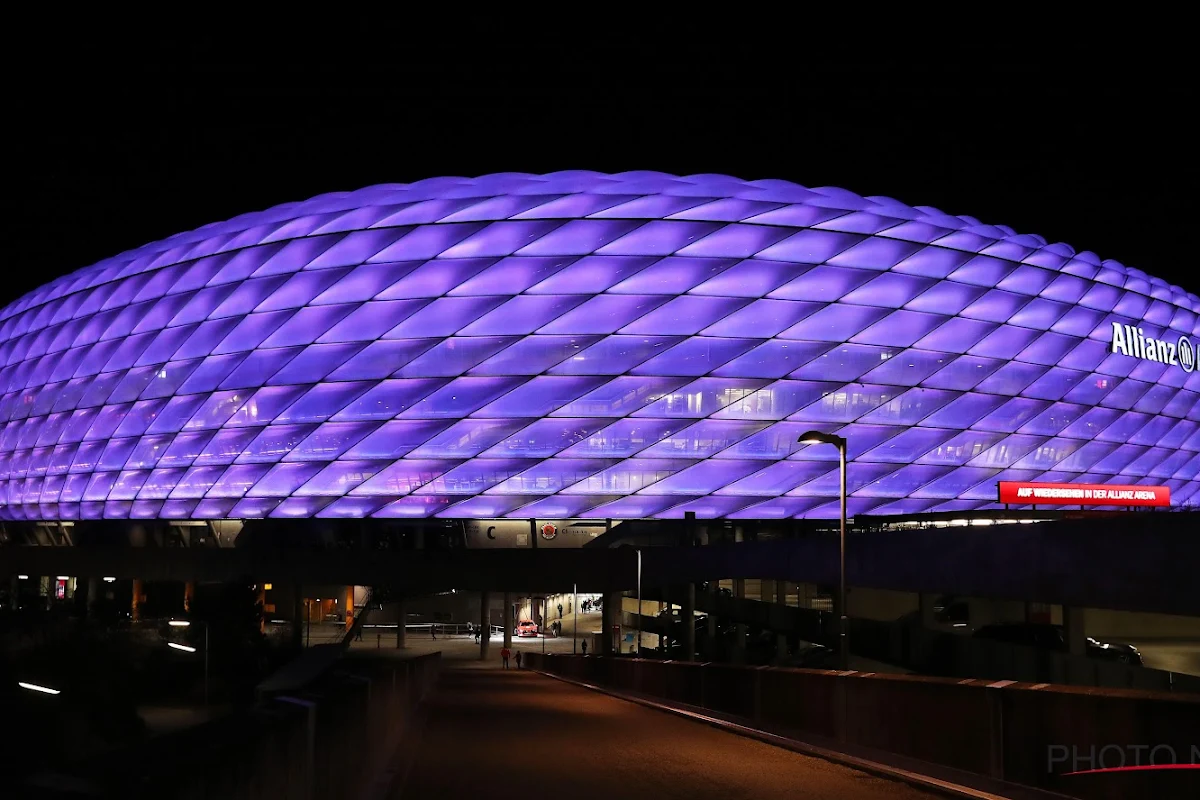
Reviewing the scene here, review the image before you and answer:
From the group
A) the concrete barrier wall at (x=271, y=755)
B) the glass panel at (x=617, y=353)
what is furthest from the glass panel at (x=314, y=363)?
the concrete barrier wall at (x=271, y=755)

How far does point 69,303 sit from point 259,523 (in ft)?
66.7

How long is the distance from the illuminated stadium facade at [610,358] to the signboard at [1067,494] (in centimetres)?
604

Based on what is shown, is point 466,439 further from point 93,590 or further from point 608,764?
point 608,764

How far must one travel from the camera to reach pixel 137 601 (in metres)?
79.1

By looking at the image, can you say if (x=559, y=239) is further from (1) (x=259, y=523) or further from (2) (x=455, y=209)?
(1) (x=259, y=523)

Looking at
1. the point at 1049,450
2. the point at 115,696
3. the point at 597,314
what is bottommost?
the point at 115,696

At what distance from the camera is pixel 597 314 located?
2223 inches

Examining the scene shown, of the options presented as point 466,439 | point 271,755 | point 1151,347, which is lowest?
point 271,755

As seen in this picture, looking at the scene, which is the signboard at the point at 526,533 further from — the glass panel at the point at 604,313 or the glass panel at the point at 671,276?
the glass panel at the point at 671,276

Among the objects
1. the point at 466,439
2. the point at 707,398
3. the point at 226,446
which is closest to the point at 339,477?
the point at 226,446

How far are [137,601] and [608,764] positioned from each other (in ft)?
233

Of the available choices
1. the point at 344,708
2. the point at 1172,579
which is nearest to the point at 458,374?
the point at 1172,579

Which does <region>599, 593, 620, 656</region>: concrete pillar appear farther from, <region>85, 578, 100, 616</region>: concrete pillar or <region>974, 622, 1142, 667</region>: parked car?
<region>85, 578, 100, 616</region>: concrete pillar

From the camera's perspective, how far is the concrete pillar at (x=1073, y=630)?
35.8m
